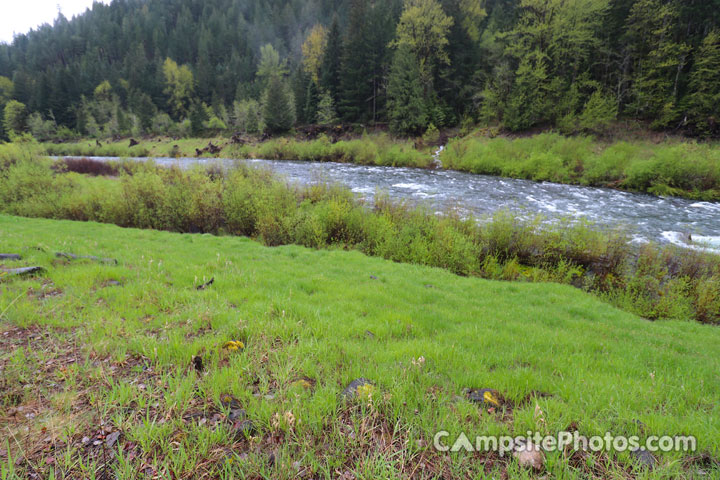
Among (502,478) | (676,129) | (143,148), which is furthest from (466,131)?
(143,148)

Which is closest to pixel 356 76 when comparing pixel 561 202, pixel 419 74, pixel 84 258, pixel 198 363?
pixel 419 74

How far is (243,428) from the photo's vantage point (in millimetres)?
2506

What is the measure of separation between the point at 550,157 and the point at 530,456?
103 feet

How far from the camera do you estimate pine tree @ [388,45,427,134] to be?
45.4 metres

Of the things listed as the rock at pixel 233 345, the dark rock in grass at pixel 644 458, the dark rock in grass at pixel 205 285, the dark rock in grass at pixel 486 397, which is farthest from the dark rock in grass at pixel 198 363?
the dark rock in grass at pixel 644 458

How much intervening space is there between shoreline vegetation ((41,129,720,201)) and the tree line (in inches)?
217

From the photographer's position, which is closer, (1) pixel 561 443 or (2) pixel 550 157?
(1) pixel 561 443

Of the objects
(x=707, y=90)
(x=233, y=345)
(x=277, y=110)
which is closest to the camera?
(x=233, y=345)

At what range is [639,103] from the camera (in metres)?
33.0

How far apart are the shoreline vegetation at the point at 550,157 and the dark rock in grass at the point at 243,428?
2918 cm

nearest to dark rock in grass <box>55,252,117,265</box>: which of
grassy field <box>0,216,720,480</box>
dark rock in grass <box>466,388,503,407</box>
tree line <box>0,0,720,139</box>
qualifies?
grassy field <box>0,216,720,480</box>

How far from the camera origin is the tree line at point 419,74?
3225 centimetres

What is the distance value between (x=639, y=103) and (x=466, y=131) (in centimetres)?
1827

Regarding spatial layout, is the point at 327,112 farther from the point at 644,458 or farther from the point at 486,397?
the point at 644,458
